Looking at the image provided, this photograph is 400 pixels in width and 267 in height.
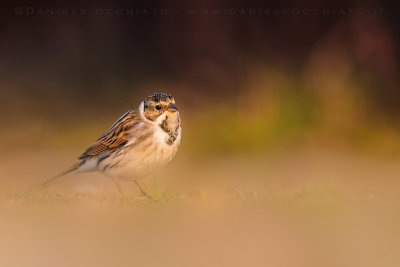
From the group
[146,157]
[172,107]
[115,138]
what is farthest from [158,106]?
[115,138]

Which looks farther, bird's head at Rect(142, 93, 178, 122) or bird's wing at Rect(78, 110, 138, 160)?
bird's wing at Rect(78, 110, 138, 160)

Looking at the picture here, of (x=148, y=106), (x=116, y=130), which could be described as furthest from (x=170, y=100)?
(x=116, y=130)

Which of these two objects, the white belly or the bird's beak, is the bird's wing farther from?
the bird's beak

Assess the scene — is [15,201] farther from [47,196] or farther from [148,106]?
[148,106]

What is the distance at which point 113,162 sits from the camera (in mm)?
7949

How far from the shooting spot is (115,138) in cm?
805

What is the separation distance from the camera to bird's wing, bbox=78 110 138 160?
796 centimetres

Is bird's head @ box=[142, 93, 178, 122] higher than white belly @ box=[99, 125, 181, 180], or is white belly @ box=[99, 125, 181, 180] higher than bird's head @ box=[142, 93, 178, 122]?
bird's head @ box=[142, 93, 178, 122]

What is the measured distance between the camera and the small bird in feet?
25.1

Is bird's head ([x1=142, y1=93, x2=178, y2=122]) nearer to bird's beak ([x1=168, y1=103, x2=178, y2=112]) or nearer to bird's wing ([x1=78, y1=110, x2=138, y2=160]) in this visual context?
bird's beak ([x1=168, y1=103, x2=178, y2=112])

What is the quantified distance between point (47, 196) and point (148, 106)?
124cm

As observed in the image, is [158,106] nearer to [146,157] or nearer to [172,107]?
[172,107]

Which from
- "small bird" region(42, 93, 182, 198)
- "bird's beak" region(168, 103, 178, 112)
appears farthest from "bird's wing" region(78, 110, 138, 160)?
"bird's beak" region(168, 103, 178, 112)

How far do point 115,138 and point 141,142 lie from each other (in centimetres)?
37
